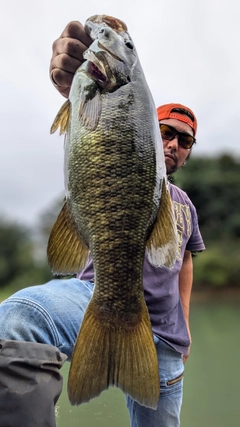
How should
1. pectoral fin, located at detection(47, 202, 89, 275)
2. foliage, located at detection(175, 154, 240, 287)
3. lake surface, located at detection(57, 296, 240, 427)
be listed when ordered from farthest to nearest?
foliage, located at detection(175, 154, 240, 287)
lake surface, located at detection(57, 296, 240, 427)
pectoral fin, located at detection(47, 202, 89, 275)

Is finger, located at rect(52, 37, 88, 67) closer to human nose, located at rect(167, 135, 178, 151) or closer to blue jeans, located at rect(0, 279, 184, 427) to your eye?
blue jeans, located at rect(0, 279, 184, 427)

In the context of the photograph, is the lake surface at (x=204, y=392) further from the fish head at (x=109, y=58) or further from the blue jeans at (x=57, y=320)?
the fish head at (x=109, y=58)

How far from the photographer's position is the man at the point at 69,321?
3.69 ft

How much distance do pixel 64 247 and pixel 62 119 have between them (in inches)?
15.9

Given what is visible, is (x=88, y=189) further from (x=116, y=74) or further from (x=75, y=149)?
(x=116, y=74)

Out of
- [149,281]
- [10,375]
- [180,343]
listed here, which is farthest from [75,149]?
[180,343]

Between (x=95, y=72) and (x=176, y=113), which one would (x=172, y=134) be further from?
(x=95, y=72)

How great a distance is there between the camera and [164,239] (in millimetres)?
1234

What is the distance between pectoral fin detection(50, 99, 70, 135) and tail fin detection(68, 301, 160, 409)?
0.56 metres

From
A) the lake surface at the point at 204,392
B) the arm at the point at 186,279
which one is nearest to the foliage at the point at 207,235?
the lake surface at the point at 204,392

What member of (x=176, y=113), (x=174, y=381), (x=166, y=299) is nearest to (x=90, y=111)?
(x=166, y=299)

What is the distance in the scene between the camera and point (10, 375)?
1.12 m

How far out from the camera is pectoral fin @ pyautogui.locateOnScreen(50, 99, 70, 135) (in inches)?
50.1

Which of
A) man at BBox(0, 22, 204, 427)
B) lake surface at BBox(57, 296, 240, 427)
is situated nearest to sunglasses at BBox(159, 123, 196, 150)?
man at BBox(0, 22, 204, 427)
